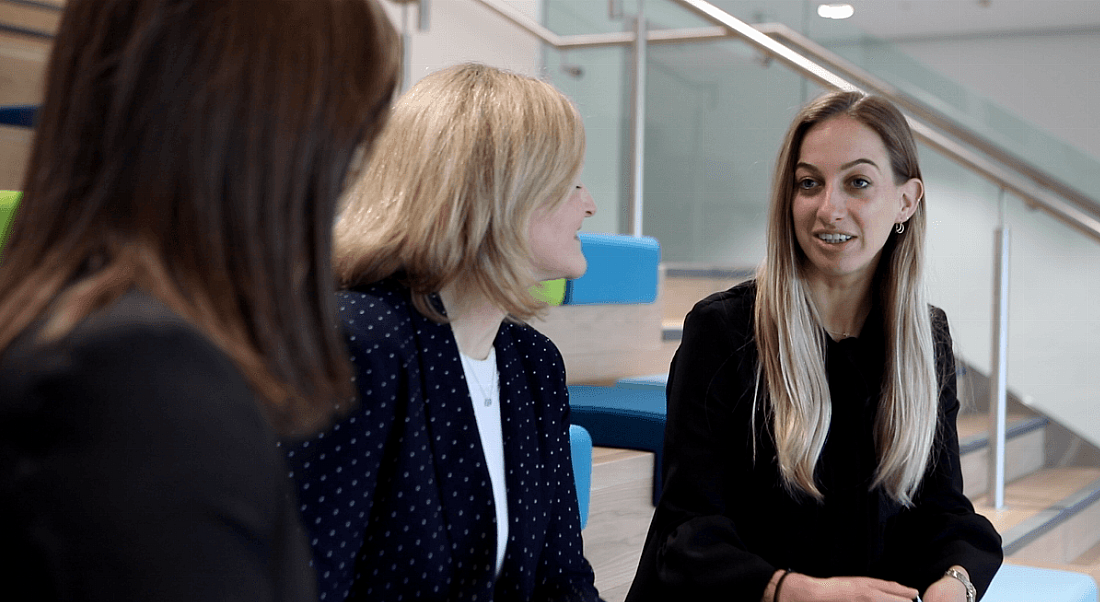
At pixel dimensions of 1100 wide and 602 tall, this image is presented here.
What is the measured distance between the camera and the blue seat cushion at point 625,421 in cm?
202

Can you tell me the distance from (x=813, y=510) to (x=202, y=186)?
1.14 m

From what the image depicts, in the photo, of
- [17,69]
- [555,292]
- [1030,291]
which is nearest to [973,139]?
[1030,291]

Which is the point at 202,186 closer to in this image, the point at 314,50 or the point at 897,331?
the point at 314,50

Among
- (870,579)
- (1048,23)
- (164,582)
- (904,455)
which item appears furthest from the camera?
(1048,23)

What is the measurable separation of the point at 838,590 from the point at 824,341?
1.18ft

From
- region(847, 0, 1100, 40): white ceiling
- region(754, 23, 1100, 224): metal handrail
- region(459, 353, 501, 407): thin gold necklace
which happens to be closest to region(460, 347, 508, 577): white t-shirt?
region(459, 353, 501, 407): thin gold necklace

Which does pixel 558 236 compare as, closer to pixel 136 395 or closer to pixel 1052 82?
pixel 136 395

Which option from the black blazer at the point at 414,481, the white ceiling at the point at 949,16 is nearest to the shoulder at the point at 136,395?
the black blazer at the point at 414,481

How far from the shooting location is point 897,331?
4.79 feet

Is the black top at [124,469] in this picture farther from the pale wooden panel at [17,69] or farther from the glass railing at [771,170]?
the glass railing at [771,170]

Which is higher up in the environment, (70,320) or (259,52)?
(259,52)

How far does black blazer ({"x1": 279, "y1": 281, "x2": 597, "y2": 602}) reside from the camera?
90 centimetres

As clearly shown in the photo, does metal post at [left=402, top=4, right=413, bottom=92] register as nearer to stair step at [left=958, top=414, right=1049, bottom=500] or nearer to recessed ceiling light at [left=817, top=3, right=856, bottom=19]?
recessed ceiling light at [left=817, top=3, right=856, bottom=19]

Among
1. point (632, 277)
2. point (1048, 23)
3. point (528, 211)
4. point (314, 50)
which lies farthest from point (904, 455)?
point (1048, 23)
